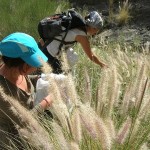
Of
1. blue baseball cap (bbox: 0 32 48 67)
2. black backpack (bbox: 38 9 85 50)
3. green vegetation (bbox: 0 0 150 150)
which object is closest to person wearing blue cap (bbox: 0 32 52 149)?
blue baseball cap (bbox: 0 32 48 67)

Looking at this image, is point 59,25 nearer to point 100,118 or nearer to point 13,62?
point 13,62

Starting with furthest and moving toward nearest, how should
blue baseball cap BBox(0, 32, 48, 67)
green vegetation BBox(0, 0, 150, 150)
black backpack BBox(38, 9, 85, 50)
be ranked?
black backpack BBox(38, 9, 85, 50) < blue baseball cap BBox(0, 32, 48, 67) < green vegetation BBox(0, 0, 150, 150)

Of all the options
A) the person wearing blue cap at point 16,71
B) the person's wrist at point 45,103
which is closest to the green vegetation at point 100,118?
the person's wrist at point 45,103

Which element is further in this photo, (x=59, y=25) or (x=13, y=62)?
(x=59, y=25)

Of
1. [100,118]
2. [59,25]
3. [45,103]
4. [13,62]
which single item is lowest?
[59,25]

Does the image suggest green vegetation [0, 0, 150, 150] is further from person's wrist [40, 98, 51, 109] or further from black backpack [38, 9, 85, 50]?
black backpack [38, 9, 85, 50]

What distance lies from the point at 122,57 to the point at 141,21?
23.3ft

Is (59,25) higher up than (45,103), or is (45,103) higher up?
(45,103)

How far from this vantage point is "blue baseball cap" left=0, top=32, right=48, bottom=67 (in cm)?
290

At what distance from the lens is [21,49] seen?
2.93 metres

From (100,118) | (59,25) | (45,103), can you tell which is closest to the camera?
(100,118)

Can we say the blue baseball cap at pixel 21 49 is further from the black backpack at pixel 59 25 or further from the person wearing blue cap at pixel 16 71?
the black backpack at pixel 59 25

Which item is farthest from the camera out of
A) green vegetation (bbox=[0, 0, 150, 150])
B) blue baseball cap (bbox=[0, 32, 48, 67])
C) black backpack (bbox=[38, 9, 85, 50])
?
black backpack (bbox=[38, 9, 85, 50])

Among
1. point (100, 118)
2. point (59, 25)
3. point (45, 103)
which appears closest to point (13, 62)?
point (45, 103)
